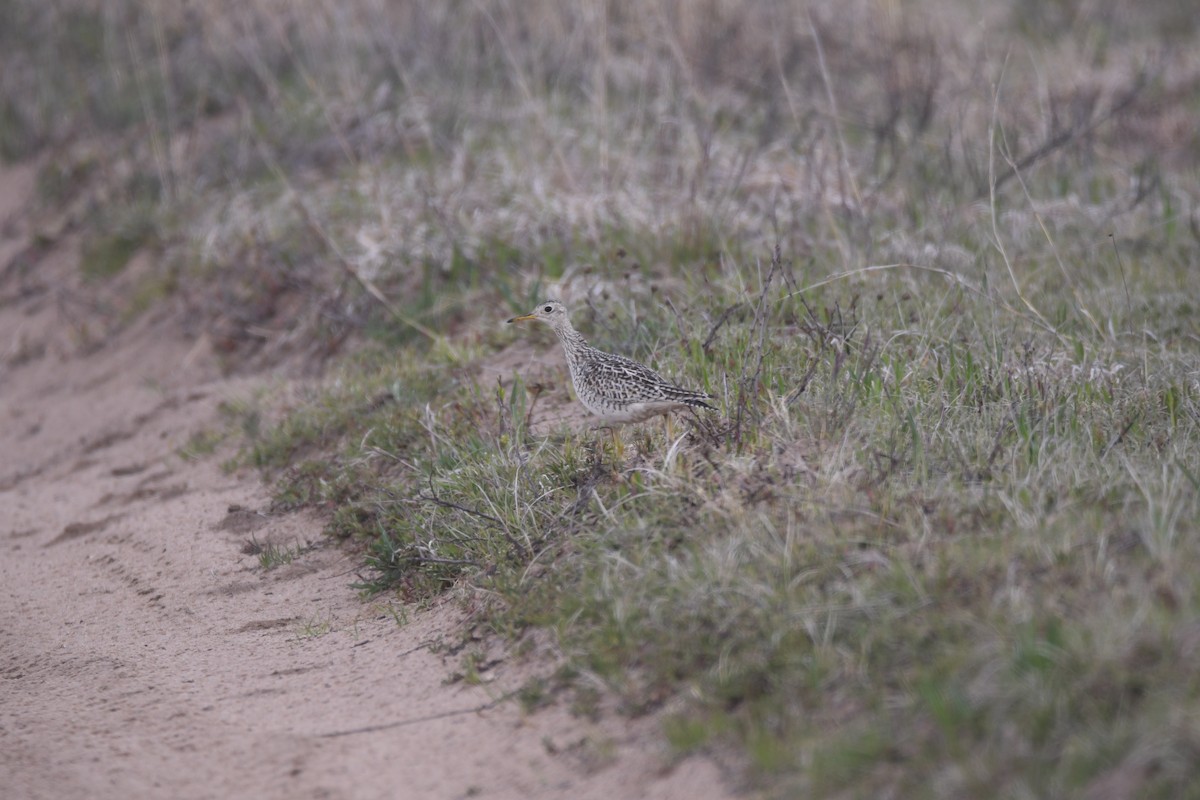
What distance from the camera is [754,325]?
5656mm

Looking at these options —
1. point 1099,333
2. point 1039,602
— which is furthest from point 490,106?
point 1039,602

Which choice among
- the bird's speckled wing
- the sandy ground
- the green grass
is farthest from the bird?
the sandy ground

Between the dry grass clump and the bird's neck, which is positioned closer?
the dry grass clump

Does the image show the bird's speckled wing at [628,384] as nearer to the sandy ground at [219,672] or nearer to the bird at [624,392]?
the bird at [624,392]

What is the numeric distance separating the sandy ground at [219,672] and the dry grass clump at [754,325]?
10.4 inches

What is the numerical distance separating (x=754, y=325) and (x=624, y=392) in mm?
825

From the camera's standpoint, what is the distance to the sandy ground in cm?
387

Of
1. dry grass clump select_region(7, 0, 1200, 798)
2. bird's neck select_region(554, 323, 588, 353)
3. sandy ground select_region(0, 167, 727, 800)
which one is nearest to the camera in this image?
dry grass clump select_region(7, 0, 1200, 798)

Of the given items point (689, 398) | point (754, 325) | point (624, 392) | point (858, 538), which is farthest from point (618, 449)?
point (858, 538)

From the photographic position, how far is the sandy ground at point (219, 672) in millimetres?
3873

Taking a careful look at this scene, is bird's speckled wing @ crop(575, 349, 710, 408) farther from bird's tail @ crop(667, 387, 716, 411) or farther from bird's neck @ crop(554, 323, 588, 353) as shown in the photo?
bird's neck @ crop(554, 323, 588, 353)

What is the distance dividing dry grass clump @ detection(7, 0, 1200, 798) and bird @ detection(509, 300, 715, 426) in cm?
18

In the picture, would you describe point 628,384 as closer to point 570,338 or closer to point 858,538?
point 570,338

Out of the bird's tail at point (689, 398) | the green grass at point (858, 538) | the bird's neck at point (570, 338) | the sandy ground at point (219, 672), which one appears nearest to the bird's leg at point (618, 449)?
the green grass at point (858, 538)
